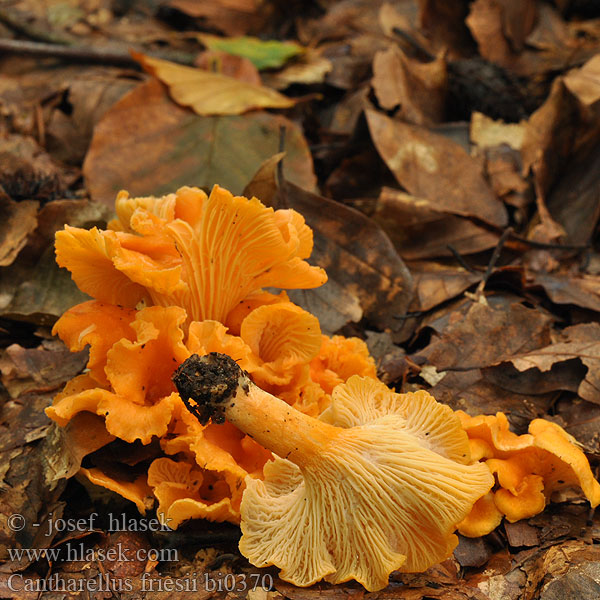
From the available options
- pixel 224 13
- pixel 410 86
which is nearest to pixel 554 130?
pixel 410 86

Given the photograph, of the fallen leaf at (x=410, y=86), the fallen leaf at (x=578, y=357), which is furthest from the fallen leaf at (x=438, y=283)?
the fallen leaf at (x=410, y=86)

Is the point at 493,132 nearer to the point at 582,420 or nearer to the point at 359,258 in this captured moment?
the point at 359,258

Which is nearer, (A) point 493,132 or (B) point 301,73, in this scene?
(A) point 493,132

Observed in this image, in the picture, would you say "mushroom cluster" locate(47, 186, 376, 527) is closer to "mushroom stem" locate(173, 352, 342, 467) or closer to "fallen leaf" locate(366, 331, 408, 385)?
"mushroom stem" locate(173, 352, 342, 467)

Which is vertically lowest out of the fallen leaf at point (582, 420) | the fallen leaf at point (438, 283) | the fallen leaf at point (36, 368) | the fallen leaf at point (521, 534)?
the fallen leaf at point (36, 368)

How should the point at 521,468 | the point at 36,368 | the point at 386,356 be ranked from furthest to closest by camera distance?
the point at 386,356
the point at 36,368
the point at 521,468

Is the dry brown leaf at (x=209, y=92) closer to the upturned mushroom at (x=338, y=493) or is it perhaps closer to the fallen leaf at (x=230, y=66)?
the fallen leaf at (x=230, y=66)

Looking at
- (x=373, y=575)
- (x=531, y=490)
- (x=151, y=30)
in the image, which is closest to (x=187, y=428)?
(x=373, y=575)
